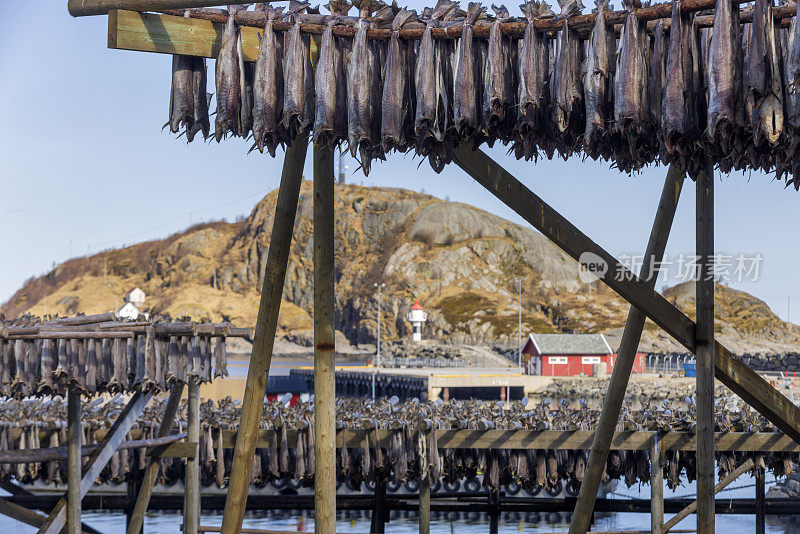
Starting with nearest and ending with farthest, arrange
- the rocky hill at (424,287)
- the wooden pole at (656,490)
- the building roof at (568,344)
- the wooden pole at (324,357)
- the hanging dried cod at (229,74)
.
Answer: the hanging dried cod at (229,74), the wooden pole at (324,357), the wooden pole at (656,490), the building roof at (568,344), the rocky hill at (424,287)

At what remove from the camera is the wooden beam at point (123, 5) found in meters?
4.88

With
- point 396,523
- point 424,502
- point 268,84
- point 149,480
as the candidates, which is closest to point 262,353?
point 268,84

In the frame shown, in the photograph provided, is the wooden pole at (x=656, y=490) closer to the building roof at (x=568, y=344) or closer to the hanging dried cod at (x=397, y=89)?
the hanging dried cod at (x=397, y=89)

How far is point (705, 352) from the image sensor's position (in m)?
5.88

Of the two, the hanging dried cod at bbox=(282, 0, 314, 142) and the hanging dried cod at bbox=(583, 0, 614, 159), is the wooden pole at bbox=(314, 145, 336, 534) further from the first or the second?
the hanging dried cod at bbox=(583, 0, 614, 159)

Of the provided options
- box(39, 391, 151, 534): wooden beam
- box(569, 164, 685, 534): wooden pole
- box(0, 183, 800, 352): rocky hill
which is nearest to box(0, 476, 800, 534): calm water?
box(39, 391, 151, 534): wooden beam

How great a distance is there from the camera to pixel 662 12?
477cm

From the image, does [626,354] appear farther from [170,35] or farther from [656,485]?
[656,485]

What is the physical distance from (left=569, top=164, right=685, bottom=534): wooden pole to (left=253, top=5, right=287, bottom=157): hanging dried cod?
9.71ft

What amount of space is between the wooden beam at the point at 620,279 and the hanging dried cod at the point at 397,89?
1.54 ft

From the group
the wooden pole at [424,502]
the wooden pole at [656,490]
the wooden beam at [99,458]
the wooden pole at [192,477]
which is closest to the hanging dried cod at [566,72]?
Answer: the wooden beam at [99,458]

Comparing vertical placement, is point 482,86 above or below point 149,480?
above

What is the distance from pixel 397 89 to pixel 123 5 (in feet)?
5.45

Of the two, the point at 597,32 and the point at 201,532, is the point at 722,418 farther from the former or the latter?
the point at 597,32
